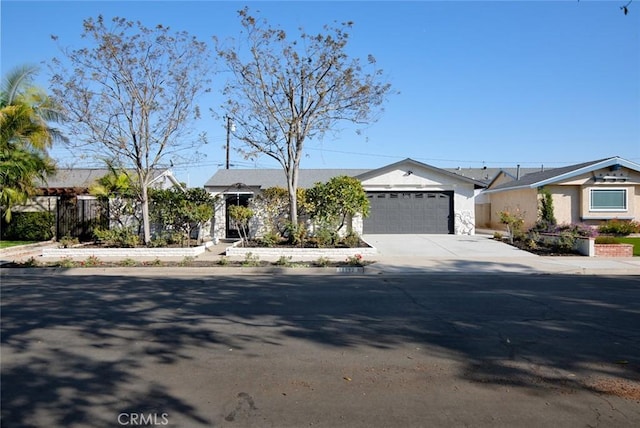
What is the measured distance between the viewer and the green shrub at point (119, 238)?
18.0 meters

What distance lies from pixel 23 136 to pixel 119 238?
7.33 metres

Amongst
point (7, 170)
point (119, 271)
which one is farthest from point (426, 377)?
point (7, 170)

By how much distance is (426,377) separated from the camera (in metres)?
4.82

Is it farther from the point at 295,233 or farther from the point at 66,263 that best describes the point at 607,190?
the point at 66,263

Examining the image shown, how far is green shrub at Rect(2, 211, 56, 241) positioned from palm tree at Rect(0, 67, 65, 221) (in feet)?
2.57

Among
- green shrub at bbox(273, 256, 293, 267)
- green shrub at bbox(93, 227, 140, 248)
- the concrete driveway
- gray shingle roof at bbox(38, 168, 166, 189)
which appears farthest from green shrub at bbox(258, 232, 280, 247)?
gray shingle roof at bbox(38, 168, 166, 189)

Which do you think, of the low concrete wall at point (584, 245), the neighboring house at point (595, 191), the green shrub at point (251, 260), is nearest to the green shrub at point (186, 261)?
the green shrub at point (251, 260)

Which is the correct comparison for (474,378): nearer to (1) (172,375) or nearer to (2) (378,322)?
(2) (378,322)

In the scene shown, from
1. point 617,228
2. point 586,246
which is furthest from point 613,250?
point 617,228

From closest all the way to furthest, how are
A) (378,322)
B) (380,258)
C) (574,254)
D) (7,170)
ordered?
(378,322) → (380,258) → (574,254) → (7,170)

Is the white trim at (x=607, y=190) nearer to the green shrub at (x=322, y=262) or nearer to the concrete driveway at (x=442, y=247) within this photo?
the concrete driveway at (x=442, y=247)

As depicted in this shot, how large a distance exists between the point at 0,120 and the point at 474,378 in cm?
2188

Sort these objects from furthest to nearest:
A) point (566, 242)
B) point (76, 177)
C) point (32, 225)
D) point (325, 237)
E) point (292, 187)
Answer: point (76, 177)
point (32, 225)
point (292, 187)
point (325, 237)
point (566, 242)

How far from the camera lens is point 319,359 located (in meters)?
5.36
